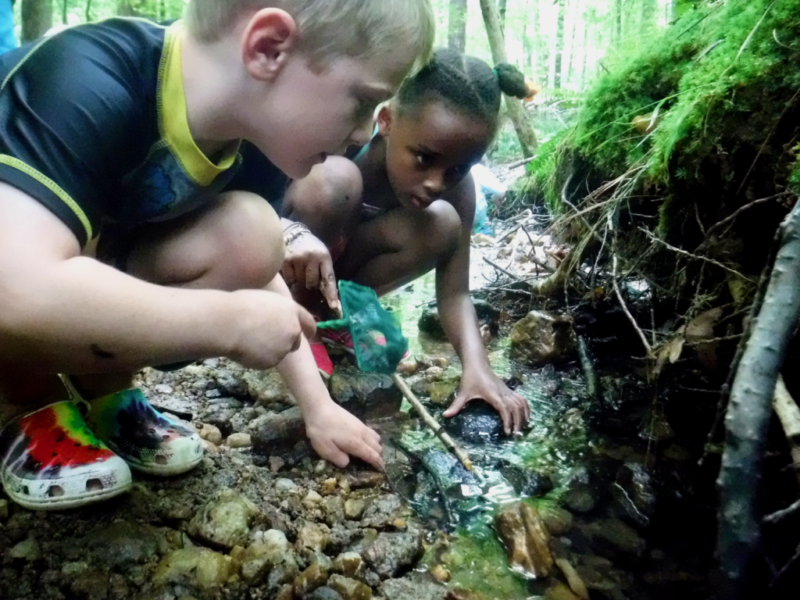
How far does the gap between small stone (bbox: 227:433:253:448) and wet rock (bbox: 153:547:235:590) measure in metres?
0.44

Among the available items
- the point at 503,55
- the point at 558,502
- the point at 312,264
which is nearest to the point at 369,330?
the point at 312,264

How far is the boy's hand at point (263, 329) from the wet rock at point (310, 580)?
0.40 metres

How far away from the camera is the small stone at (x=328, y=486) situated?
1322 mm

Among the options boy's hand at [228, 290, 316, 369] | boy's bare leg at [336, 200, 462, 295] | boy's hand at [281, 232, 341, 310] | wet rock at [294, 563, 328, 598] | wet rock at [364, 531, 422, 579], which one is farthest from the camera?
boy's bare leg at [336, 200, 462, 295]

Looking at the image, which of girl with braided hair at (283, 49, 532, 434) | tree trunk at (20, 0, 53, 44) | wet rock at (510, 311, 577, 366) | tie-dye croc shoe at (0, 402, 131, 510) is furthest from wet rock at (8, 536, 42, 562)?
tree trunk at (20, 0, 53, 44)

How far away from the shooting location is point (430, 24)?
3.42 ft

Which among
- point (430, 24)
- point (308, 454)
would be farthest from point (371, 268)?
point (430, 24)

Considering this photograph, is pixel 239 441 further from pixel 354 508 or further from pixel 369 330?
pixel 369 330

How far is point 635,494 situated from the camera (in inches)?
55.8

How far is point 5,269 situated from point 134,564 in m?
0.56

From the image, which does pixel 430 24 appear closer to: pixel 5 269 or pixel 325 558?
pixel 5 269

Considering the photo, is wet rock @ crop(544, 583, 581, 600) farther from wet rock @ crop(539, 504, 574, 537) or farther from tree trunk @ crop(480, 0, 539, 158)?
tree trunk @ crop(480, 0, 539, 158)

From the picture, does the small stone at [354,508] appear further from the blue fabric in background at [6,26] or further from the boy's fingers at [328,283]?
the blue fabric in background at [6,26]

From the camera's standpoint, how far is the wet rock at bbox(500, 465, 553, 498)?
1442 millimetres
